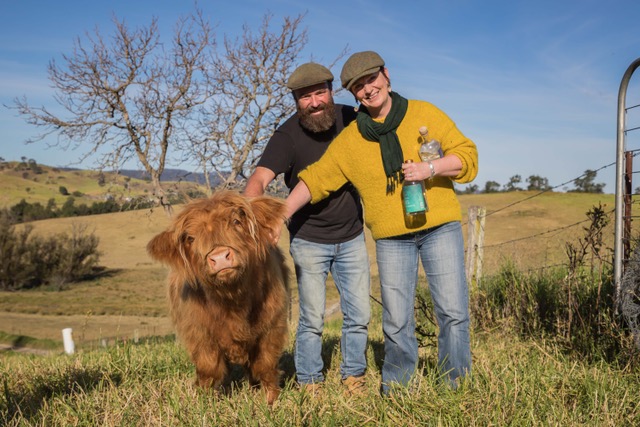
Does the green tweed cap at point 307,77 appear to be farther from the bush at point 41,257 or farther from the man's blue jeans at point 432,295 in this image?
the bush at point 41,257

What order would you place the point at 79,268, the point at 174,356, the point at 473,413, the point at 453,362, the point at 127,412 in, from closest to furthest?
the point at 473,413 < the point at 127,412 < the point at 453,362 < the point at 174,356 < the point at 79,268

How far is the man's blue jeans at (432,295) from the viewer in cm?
385

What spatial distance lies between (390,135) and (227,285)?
1501 millimetres

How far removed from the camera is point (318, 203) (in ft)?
15.2

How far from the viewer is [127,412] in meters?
3.63

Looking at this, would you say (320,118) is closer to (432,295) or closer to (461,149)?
(461,149)

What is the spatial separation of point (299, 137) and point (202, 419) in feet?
7.63

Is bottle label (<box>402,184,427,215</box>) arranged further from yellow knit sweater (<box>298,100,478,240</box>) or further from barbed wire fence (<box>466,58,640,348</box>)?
barbed wire fence (<box>466,58,640,348</box>)

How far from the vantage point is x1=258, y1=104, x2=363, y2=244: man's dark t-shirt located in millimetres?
4613

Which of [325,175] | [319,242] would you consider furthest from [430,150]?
[319,242]

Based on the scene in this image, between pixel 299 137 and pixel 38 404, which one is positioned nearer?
pixel 38 404

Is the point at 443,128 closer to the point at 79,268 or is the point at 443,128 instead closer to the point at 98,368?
the point at 98,368

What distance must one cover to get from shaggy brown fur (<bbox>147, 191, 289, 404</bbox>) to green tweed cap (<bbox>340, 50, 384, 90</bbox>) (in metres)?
1.02

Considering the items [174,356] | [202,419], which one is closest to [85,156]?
[174,356]
